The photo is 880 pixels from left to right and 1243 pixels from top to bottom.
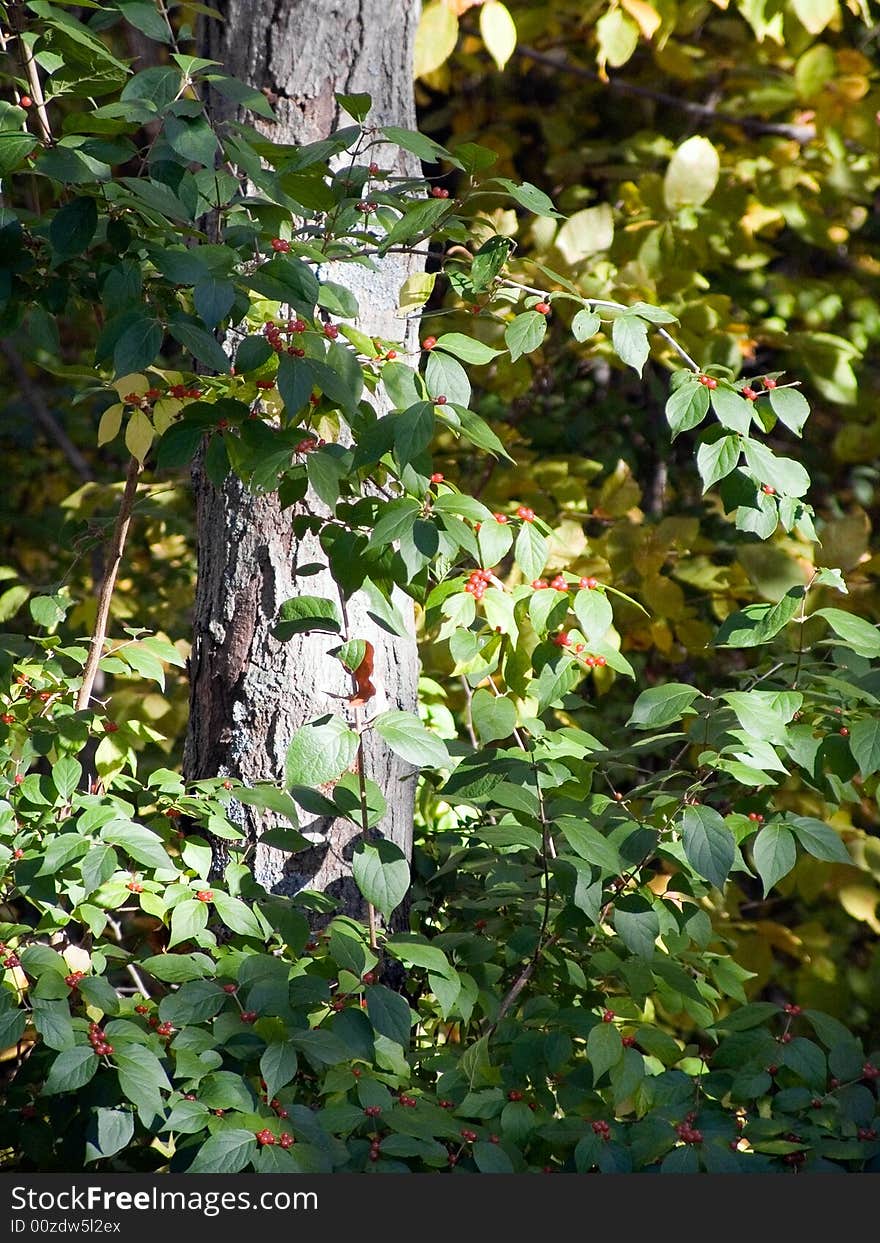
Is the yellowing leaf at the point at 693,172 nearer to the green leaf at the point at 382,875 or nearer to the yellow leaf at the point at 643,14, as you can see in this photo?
the yellow leaf at the point at 643,14

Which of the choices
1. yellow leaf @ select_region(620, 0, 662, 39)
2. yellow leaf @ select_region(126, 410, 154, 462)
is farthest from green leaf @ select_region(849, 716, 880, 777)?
yellow leaf @ select_region(620, 0, 662, 39)

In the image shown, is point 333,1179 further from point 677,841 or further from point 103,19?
point 103,19

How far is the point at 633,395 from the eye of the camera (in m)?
3.48

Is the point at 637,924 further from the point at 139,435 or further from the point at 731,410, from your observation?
the point at 139,435

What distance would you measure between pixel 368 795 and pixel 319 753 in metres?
0.14

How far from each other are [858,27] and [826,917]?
258 centimetres

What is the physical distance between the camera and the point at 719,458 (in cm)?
125

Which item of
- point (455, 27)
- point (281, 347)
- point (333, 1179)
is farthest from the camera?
point (455, 27)

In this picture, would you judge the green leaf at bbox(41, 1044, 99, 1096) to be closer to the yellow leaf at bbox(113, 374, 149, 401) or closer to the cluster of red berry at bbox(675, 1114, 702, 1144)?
the cluster of red berry at bbox(675, 1114, 702, 1144)

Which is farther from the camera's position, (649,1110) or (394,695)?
(394,695)

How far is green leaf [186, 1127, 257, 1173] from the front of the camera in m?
1.03

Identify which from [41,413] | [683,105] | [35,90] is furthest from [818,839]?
[41,413]

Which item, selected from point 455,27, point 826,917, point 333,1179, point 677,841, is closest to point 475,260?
point 677,841

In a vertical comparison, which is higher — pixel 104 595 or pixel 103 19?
pixel 103 19
